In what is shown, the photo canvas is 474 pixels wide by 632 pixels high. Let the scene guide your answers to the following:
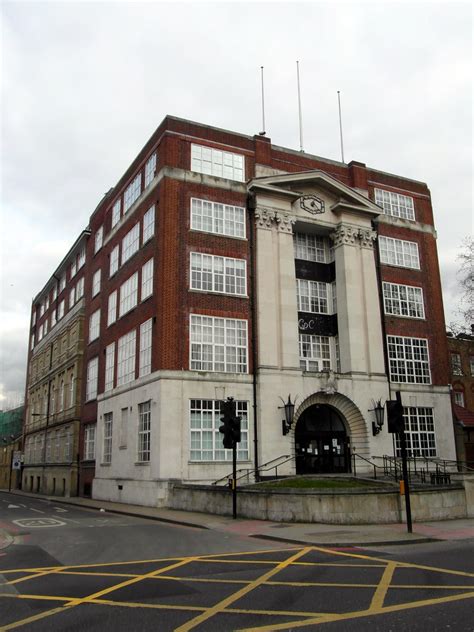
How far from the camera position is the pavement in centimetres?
1462

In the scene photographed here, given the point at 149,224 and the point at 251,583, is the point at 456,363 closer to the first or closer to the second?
the point at 149,224

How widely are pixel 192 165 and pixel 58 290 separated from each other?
2863 centimetres

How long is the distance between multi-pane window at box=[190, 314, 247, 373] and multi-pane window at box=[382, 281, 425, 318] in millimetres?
9819

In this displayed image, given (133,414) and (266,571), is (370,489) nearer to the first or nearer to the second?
(266,571)

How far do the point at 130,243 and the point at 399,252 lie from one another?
16455mm

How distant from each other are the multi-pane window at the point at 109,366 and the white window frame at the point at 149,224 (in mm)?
7491

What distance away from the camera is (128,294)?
110ft

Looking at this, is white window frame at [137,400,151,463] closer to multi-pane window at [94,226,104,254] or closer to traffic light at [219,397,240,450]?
traffic light at [219,397,240,450]

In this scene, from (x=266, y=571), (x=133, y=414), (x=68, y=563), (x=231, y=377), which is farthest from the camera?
(x=133, y=414)

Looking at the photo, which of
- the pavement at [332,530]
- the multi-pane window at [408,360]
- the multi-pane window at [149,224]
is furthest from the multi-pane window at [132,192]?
the pavement at [332,530]

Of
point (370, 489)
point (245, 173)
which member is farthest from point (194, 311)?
point (370, 489)

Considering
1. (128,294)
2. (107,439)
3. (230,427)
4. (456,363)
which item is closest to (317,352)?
(128,294)

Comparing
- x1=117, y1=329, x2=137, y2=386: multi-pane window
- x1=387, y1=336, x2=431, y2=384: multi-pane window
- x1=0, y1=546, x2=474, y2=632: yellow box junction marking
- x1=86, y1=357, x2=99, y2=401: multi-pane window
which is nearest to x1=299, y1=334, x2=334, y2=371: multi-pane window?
x1=387, y1=336, x2=431, y2=384: multi-pane window

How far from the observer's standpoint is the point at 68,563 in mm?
11906
